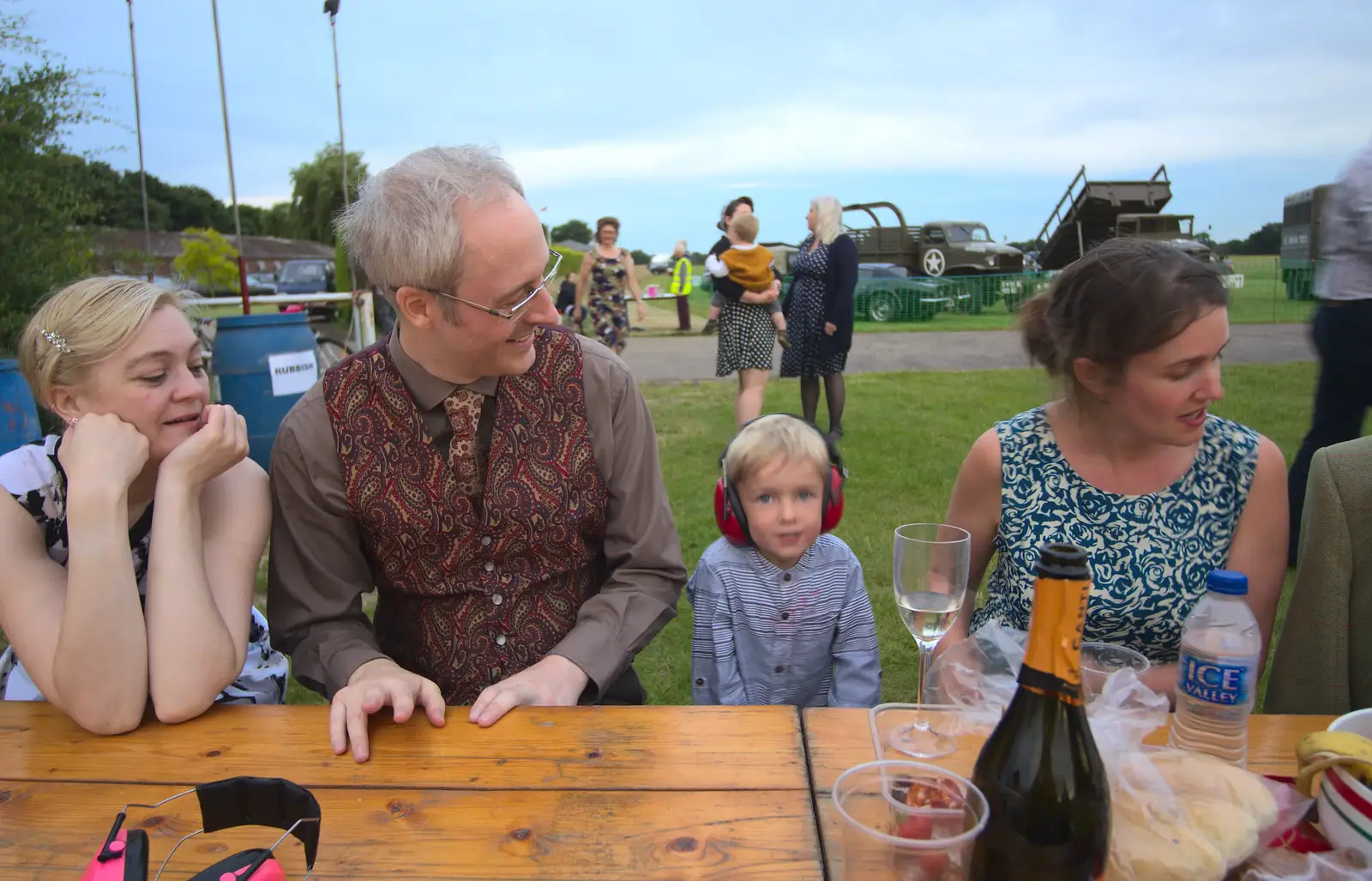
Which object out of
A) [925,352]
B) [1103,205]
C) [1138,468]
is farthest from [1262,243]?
[1138,468]

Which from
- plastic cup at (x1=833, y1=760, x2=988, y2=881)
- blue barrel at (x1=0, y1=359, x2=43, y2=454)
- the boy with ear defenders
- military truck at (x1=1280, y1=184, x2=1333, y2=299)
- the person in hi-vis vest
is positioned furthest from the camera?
Answer: the person in hi-vis vest

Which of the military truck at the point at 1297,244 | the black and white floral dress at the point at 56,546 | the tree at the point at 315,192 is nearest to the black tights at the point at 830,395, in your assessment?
the black and white floral dress at the point at 56,546

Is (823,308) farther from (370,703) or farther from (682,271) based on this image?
(682,271)

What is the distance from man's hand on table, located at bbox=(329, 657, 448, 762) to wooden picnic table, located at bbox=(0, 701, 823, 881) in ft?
0.07

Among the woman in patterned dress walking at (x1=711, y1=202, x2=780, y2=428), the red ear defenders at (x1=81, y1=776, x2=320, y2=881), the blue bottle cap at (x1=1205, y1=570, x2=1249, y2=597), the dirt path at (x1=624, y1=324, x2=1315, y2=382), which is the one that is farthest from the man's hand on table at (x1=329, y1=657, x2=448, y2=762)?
the dirt path at (x1=624, y1=324, x2=1315, y2=382)

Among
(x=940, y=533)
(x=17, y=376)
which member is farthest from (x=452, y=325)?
(x=17, y=376)

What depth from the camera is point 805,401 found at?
273 inches

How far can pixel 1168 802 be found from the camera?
88 cm

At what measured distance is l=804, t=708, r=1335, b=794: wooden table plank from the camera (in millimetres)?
1133

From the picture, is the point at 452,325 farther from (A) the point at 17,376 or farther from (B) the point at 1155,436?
(A) the point at 17,376

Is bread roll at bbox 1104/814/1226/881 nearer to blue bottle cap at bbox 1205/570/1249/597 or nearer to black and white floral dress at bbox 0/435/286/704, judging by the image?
blue bottle cap at bbox 1205/570/1249/597

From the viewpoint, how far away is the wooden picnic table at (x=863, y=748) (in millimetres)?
1022

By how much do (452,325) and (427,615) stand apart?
0.61m

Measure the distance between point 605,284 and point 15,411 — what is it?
5.70 meters
